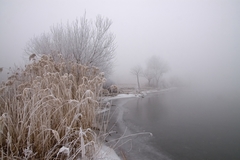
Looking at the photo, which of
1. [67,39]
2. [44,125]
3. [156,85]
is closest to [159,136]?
[44,125]

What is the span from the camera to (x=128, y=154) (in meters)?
3.02

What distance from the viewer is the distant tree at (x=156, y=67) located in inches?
1633

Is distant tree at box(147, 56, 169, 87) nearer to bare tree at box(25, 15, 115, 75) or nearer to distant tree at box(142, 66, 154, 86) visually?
distant tree at box(142, 66, 154, 86)

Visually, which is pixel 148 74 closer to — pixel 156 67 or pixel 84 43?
pixel 156 67

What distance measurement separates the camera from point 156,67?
137 ft

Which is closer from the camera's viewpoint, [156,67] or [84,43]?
[84,43]

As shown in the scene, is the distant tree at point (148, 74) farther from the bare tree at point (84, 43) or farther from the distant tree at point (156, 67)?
the bare tree at point (84, 43)

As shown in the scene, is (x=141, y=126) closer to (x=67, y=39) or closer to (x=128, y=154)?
(x=128, y=154)

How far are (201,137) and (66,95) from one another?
4.15 m

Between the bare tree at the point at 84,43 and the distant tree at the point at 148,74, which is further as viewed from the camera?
the distant tree at the point at 148,74

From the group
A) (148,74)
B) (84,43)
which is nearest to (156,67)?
(148,74)

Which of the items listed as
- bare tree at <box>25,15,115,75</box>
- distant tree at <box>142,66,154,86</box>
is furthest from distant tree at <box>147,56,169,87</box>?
bare tree at <box>25,15,115,75</box>

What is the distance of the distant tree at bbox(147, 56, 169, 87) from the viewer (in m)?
41.5

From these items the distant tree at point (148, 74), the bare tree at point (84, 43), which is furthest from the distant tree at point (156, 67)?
the bare tree at point (84, 43)
